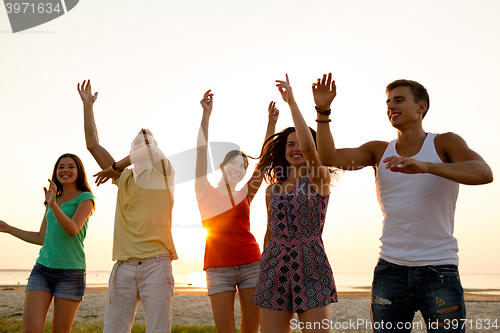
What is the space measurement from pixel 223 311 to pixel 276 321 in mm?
1015

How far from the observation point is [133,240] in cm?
420

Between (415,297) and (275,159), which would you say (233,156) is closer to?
(275,159)

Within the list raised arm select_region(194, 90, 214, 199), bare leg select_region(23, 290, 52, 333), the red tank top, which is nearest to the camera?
bare leg select_region(23, 290, 52, 333)

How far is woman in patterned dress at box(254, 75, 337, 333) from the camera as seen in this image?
335cm

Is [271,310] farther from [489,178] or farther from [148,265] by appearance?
[489,178]

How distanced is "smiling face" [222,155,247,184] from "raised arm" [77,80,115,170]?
1397mm

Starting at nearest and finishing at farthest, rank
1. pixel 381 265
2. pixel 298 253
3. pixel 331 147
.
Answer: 1. pixel 381 265
2. pixel 331 147
3. pixel 298 253

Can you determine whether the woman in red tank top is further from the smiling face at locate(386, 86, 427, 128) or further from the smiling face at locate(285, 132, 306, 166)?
the smiling face at locate(386, 86, 427, 128)

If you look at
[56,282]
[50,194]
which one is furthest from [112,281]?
[50,194]

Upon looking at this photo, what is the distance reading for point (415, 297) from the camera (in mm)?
2824

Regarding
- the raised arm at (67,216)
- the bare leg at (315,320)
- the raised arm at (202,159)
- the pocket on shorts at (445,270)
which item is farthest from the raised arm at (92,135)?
the pocket on shorts at (445,270)

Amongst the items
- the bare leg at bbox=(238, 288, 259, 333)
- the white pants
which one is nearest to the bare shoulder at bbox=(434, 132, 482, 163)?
the bare leg at bbox=(238, 288, 259, 333)

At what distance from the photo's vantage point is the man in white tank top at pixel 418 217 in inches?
105

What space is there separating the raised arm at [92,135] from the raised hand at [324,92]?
8.79ft
